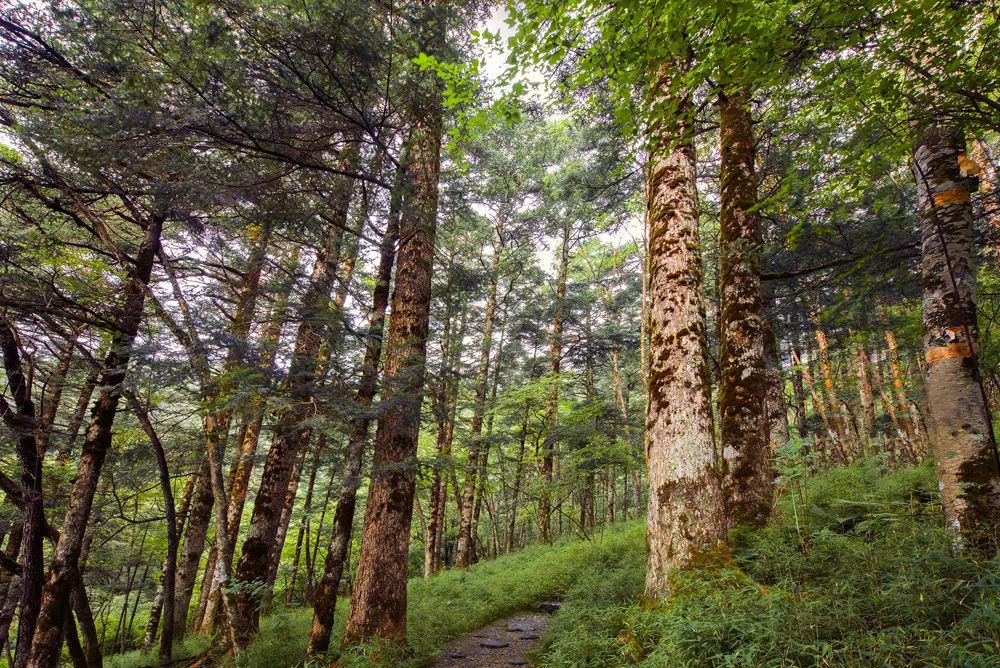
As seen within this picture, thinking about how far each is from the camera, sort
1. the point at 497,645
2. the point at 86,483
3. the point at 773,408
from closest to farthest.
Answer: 1. the point at 86,483
2. the point at 497,645
3. the point at 773,408

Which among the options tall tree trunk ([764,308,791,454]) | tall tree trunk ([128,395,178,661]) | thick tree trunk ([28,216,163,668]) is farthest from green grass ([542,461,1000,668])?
thick tree trunk ([28,216,163,668])

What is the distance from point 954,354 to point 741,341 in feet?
7.29

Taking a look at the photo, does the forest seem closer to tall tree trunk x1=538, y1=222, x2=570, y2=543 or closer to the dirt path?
the dirt path

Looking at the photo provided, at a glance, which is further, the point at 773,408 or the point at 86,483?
the point at 773,408

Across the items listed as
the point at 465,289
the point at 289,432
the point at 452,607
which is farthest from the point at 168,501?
the point at 465,289

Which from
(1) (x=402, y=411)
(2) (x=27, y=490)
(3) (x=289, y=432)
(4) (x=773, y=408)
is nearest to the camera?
(2) (x=27, y=490)

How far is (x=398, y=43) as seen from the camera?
242 inches

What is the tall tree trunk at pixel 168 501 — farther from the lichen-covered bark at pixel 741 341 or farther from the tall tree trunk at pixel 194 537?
the lichen-covered bark at pixel 741 341

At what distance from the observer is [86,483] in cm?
643

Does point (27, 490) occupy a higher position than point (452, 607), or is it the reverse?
point (27, 490)

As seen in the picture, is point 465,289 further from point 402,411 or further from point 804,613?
point 804,613

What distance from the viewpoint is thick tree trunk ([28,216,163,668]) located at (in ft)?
19.5

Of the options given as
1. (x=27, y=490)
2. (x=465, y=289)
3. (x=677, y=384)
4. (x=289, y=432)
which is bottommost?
(x=27, y=490)

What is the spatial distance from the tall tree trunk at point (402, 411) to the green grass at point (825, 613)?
247cm
